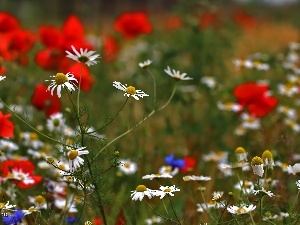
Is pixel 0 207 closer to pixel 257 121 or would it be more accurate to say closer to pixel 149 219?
pixel 149 219

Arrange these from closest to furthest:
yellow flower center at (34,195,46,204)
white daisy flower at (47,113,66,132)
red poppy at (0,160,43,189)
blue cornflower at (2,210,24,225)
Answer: blue cornflower at (2,210,24,225) < yellow flower center at (34,195,46,204) < red poppy at (0,160,43,189) < white daisy flower at (47,113,66,132)

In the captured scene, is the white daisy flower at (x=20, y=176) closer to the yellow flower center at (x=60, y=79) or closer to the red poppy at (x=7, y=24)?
the yellow flower center at (x=60, y=79)

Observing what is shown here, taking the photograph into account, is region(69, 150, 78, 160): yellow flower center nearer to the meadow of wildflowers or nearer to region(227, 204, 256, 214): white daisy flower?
the meadow of wildflowers

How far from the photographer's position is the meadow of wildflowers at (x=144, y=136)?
1627 mm

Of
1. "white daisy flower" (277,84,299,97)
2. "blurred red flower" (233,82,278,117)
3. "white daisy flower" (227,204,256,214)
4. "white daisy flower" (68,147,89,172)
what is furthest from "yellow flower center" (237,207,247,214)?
"white daisy flower" (277,84,299,97)

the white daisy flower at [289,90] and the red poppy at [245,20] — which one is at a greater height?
the red poppy at [245,20]

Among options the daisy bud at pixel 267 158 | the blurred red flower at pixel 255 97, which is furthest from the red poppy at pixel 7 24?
the daisy bud at pixel 267 158

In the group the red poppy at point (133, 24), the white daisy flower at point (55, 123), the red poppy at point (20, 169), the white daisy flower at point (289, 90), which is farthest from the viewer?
the red poppy at point (133, 24)

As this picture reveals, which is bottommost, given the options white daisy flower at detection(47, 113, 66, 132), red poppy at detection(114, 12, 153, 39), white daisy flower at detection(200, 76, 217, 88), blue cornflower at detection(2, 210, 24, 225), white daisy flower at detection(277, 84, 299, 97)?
blue cornflower at detection(2, 210, 24, 225)

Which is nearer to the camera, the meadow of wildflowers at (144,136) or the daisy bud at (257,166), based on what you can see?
the daisy bud at (257,166)

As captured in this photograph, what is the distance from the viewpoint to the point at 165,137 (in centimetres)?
322

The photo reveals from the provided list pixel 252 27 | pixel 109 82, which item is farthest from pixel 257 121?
pixel 252 27

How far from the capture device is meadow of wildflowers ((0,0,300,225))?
1.63 metres

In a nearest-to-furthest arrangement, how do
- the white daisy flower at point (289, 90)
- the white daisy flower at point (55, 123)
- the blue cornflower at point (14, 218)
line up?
the blue cornflower at point (14, 218), the white daisy flower at point (55, 123), the white daisy flower at point (289, 90)
